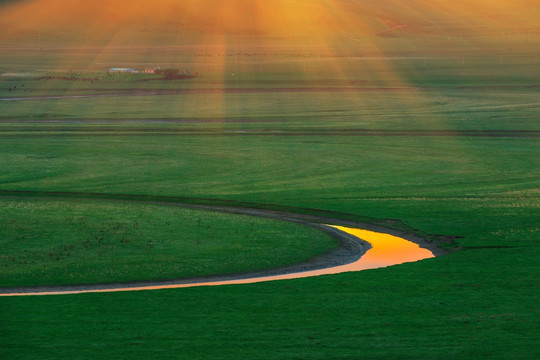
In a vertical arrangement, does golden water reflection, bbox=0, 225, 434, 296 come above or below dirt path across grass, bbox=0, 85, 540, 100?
above

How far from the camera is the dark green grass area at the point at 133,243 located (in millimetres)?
30859

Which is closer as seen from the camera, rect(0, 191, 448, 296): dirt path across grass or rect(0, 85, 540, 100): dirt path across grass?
rect(0, 191, 448, 296): dirt path across grass

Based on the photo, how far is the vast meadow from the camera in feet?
74.5

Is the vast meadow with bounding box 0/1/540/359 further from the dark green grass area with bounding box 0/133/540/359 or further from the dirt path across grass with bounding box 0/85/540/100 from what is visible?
the dirt path across grass with bounding box 0/85/540/100

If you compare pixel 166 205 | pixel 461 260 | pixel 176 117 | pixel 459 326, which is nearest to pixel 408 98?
pixel 176 117

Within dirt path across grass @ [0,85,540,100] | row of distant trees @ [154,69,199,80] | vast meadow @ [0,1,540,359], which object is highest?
vast meadow @ [0,1,540,359]

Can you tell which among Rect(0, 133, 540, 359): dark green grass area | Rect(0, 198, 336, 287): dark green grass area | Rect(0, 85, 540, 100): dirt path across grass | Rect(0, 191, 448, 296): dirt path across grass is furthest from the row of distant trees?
Rect(0, 198, 336, 287): dark green grass area

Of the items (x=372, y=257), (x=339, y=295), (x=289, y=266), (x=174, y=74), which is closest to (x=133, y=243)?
(x=289, y=266)

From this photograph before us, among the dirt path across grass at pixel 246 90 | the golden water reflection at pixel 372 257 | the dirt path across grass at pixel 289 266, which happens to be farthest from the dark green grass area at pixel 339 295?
the dirt path across grass at pixel 246 90

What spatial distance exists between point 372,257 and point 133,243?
941cm

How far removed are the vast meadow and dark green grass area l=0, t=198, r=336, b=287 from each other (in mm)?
125

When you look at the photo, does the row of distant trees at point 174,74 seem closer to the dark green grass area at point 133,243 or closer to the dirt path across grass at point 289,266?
the dirt path across grass at point 289,266

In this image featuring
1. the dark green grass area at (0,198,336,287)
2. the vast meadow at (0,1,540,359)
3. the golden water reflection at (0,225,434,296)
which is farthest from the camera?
the dark green grass area at (0,198,336,287)

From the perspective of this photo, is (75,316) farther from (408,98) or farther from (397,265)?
(408,98)
